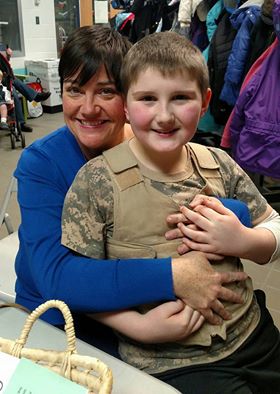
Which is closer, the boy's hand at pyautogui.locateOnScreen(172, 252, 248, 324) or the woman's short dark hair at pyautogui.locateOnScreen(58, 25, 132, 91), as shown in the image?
the boy's hand at pyautogui.locateOnScreen(172, 252, 248, 324)

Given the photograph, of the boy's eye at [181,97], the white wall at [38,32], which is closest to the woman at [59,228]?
the boy's eye at [181,97]

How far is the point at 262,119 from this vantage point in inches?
91.2

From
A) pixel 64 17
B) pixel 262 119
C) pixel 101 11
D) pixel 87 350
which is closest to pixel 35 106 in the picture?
pixel 64 17

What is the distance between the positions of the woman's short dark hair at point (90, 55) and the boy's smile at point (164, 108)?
0.13 m

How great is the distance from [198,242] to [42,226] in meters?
0.35

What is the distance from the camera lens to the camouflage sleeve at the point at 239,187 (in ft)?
3.51

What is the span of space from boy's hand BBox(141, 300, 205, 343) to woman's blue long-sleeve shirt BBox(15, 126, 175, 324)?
0.09 feet

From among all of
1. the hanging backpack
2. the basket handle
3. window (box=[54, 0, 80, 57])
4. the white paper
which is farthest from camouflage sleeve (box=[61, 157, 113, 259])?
the white paper

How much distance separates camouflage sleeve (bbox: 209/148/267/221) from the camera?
107 cm

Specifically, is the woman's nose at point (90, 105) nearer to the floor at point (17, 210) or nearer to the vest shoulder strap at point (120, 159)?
the vest shoulder strap at point (120, 159)

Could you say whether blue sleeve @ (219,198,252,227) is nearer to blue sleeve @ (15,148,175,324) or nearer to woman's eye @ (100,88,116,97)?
blue sleeve @ (15,148,175,324)

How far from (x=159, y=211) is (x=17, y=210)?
2344mm

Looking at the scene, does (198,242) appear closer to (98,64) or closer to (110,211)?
(110,211)

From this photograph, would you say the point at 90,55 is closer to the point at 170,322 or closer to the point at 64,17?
the point at 170,322
